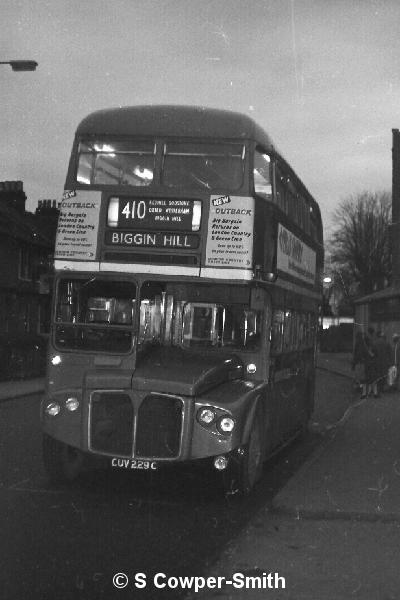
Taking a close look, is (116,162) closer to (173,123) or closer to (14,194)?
(173,123)

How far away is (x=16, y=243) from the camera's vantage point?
38125mm

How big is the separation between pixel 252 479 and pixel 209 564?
345 centimetres

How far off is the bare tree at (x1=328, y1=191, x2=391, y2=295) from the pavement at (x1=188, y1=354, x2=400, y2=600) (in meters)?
77.0

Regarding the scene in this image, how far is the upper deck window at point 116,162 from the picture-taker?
10547 mm

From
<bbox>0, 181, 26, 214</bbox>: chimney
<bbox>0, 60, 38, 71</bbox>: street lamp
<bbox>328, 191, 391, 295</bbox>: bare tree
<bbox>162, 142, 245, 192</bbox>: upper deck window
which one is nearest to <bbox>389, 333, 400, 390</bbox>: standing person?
<bbox>0, 60, 38, 71</bbox>: street lamp

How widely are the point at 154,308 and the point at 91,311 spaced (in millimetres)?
710

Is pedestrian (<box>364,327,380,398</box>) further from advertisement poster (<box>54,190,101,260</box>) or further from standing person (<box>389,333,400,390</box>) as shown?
advertisement poster (<box>54,190,101,260</box>)

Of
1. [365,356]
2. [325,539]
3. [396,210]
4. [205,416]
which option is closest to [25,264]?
[365,356]

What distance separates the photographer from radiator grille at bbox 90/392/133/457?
941cm

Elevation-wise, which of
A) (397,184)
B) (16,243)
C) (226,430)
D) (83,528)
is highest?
(397,184)

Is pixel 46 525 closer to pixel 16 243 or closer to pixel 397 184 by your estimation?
pixel 16 243

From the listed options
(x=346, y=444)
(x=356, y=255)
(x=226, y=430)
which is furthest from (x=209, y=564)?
(x=356, y=255)

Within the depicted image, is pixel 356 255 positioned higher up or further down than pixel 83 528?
higher up

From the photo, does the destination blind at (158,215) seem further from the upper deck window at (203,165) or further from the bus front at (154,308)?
the upper deck window at (203,165)
